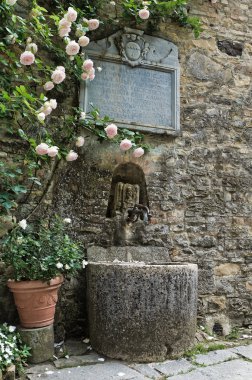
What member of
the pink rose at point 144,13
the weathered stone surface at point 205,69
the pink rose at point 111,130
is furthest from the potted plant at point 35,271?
the weathered stone surface at point 205,69

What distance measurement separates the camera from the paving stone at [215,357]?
231 centimetres

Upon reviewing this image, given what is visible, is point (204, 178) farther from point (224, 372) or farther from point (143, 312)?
point (224, 372)

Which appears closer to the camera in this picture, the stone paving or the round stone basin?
the stone paving

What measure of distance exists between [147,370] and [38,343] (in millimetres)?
701

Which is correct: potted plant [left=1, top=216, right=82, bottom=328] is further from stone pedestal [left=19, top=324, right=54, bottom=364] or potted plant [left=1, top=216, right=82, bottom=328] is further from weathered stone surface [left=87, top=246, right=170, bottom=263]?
weathered stone surface [left=87, top=246, right=170, bottom=263]

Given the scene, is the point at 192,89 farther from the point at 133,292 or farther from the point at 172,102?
the point at 133,292

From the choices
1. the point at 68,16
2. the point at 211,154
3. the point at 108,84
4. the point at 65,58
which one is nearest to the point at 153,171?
the point at 211,154

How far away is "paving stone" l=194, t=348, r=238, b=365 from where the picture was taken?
2.31 m

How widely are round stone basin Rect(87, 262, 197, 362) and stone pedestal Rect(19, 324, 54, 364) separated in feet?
1.04

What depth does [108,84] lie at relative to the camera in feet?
10.3

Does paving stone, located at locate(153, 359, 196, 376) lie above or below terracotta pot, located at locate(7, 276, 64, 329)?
below

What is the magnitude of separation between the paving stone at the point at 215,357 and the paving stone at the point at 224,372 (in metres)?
0.06

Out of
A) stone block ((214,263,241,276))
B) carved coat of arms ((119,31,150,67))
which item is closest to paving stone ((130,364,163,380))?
stone block ((214,263,241,276))

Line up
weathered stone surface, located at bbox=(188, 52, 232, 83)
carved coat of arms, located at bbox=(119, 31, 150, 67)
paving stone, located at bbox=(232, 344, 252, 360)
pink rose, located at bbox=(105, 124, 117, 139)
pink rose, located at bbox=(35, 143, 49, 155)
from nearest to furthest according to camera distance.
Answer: pink rose, located at bbox=(35, 143, 49, 155)
paving stone, located at bbox=(232, 344, 252, 360)
pink rose, located at bbox=(105, 124, 117, 139)
carved coat of arms, located at bbox=(119, 31, 150, 67)
weathered stone surface, located at bbox=(188, 52, 232, 83)
